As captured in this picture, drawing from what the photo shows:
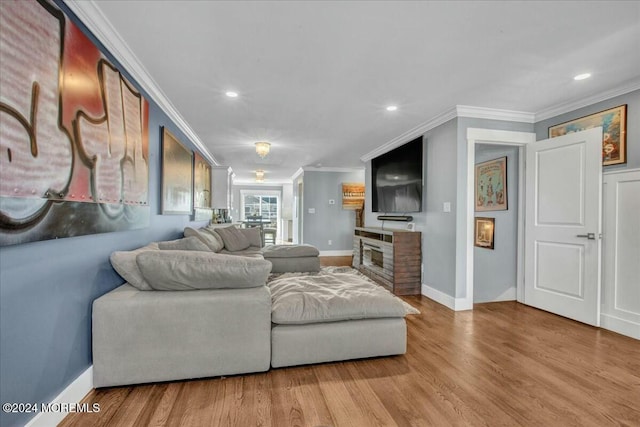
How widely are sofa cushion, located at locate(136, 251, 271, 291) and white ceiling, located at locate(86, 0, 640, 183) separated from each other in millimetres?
1471

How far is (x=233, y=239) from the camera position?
4.32 meters

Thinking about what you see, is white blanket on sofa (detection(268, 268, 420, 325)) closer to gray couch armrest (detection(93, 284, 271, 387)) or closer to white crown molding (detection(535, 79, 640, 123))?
gray couch armrest (detection(93, 284, 271, 387))

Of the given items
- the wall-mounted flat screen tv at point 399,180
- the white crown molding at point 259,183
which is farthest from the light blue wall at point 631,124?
the white crown molding at point 259,183

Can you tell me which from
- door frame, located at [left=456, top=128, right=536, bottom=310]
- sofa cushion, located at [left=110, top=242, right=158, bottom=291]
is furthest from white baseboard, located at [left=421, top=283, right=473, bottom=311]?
sofa cushion, located at [left=110, top=242, right=158, bottom=291]

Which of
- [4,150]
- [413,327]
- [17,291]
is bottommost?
[413,327]

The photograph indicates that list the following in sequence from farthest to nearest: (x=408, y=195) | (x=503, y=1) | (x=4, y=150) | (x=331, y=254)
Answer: (x=331, y=254) < (x=408, y=195) < (x=503, y=1) < (x=4, y=150)

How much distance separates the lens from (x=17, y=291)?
1.14 meters

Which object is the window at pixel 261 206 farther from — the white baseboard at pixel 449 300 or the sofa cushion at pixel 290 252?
the white baseboard at pixel 449 300

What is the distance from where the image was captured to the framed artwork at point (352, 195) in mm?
7418

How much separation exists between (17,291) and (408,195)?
402 cm

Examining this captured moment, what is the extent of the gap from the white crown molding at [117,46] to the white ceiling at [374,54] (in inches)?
1.9

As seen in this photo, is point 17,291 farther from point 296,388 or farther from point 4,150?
point 296,388

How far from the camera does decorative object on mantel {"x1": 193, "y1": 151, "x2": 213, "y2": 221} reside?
446 centimetres

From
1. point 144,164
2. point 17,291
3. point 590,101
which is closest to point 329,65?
point 144,164
